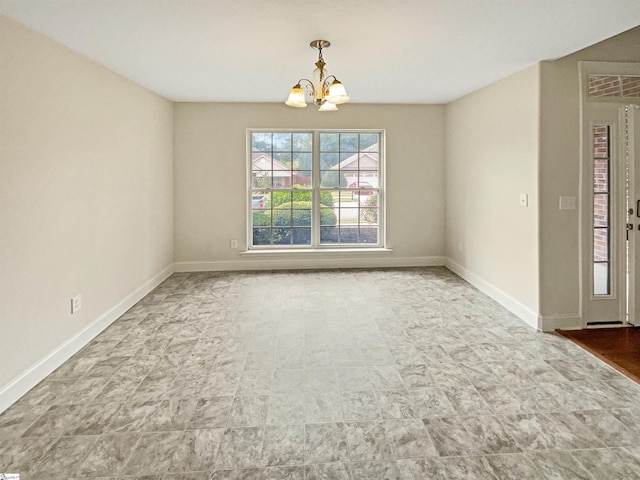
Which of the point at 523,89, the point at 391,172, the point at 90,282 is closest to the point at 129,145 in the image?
the point at 90,282

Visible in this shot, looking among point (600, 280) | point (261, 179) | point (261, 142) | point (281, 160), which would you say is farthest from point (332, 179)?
point (600, 280)

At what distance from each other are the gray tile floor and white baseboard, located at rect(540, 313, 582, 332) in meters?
0.15

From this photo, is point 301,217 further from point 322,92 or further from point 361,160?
point 322,92

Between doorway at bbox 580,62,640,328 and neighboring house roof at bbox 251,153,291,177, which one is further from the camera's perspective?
neighboring house roof at bbox 251,153,291,177

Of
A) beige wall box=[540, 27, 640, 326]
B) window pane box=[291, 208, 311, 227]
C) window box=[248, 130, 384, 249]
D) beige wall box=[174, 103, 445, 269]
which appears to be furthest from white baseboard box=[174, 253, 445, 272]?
beige wall box=[540, 27, 640, 326]

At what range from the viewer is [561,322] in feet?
11.5

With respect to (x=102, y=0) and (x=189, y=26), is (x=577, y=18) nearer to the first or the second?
(x=189, y=26)

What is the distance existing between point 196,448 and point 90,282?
2083mm

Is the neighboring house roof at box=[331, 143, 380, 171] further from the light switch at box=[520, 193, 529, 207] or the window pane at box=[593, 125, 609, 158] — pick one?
the window pane at box=[593, 125, 609, 158]

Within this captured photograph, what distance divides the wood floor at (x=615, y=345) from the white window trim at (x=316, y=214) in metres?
2.87

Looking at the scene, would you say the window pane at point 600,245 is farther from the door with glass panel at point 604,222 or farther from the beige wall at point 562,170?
the beige wall at point 562,170

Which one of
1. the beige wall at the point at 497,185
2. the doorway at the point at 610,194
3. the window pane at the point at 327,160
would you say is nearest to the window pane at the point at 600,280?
the doorway at the point at 610,194

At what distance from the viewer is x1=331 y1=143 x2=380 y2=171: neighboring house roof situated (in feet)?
19.2

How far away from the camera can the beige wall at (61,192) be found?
2398mm
